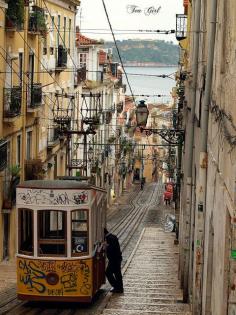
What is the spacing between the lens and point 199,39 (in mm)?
15562

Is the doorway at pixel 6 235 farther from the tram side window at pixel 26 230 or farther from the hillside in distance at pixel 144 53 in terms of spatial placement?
the hillside in distance at pixel 144 53

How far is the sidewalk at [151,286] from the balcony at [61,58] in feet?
36.6

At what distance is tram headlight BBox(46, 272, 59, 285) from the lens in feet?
47.8

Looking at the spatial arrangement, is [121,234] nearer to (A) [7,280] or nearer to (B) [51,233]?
(A) [7,280]

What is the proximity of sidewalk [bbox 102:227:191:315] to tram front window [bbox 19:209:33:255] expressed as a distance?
181cm

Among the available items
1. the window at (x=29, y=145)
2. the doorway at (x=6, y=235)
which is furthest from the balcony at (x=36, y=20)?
the doorway at (x=6, y=235)

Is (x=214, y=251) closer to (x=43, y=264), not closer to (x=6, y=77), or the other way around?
(x=43, y=264)

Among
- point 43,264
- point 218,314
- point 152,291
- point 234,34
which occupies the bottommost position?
point 152,291

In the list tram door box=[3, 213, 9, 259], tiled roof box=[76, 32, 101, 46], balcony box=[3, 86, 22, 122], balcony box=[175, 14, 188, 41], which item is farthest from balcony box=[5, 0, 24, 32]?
tiled roof box=[76, 32, 101, 46]

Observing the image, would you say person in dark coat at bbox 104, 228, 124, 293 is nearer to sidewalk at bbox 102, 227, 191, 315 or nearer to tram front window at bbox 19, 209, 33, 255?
sidewalk at bbox 102, 227, 191, 315

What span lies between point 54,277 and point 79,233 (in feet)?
2.98

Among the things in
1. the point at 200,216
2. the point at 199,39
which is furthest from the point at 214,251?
the point at 199,39

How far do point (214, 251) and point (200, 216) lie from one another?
6.95 feet

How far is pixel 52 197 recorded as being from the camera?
47.5 ft
